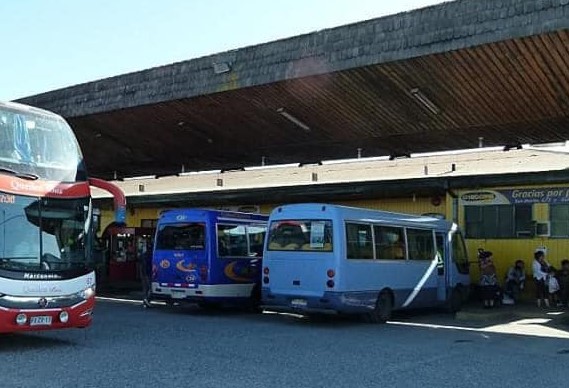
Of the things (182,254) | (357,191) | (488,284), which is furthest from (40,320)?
(357,191)

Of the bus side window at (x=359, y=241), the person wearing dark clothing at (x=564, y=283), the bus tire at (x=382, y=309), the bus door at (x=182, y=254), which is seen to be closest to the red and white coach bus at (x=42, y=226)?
the bus side window at (x=359, y=241)

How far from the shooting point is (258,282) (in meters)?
18.7

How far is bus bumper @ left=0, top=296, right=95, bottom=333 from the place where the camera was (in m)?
10.5

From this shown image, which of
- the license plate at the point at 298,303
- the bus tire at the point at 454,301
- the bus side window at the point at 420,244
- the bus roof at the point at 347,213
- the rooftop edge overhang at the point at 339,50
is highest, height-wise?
the rooftop edge overhang at the point at 339,50

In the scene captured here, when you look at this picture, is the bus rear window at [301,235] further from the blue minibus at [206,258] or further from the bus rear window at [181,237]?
the bus rear window at [181,237]

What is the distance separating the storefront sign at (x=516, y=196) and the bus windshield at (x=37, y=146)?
46.9 feet

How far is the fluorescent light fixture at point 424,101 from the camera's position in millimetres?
17375

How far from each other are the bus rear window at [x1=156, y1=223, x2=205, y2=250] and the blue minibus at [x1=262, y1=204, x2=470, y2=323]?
207 centimetres

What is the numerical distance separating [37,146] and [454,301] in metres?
12.3

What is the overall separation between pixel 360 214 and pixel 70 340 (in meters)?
6.81

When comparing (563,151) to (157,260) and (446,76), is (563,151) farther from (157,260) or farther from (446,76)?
(157,260)

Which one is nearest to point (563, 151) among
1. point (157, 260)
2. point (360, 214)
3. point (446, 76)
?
point (446, 76)

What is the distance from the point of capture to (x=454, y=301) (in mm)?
19531

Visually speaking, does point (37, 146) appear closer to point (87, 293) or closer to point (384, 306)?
point (87, 293)
